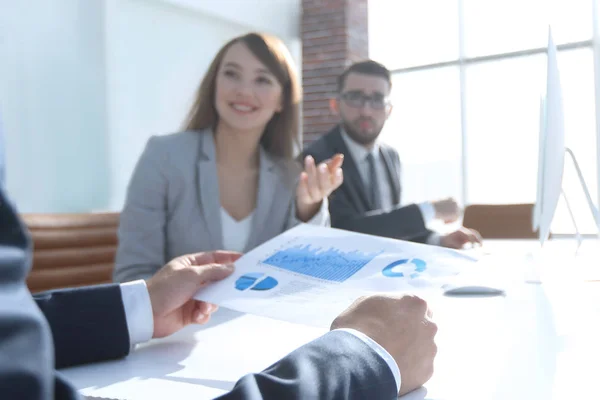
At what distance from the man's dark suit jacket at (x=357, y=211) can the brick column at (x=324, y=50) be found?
110 inches

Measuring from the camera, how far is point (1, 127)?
1.07 feet

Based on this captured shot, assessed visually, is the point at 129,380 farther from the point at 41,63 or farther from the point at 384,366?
the point at 41,63

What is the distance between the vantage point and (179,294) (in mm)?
878

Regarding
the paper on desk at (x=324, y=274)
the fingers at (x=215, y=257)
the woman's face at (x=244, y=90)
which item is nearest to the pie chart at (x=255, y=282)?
the paper on desk at (x=324, y=274)

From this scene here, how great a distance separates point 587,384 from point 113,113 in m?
4.05

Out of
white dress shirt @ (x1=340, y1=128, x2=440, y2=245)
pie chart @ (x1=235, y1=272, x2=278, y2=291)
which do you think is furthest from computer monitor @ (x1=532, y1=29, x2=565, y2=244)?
white dress shirt @ (x1=340, y1=128, x2=440, y2=245)

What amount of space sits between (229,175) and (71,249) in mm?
750

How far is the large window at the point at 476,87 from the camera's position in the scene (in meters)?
5.65

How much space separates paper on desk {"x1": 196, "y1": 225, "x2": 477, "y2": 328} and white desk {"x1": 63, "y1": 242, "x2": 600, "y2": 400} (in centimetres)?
7

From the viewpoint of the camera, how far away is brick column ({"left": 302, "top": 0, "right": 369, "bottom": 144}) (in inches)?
221

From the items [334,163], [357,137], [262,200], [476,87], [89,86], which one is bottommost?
[262,200]

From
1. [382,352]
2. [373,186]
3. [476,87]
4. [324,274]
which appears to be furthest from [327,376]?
[476,87]

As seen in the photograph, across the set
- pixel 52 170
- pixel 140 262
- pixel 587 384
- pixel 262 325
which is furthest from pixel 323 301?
pixel 52 170

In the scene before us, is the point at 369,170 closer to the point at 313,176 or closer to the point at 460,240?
the point at 460,240
